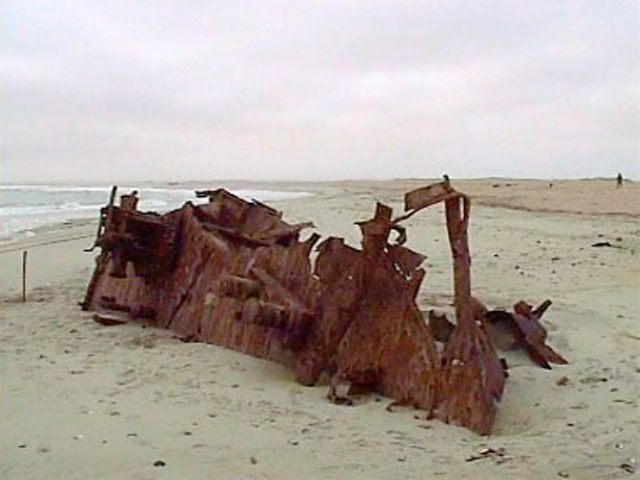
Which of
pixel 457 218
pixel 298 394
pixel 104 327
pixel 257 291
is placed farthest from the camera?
pixel 104 327

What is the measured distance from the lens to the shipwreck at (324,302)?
4.70 m

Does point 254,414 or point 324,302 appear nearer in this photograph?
point 254,414

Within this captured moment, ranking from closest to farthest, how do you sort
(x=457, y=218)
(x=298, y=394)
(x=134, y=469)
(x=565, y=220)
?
1. (x=134, y=469)
2. (x=457, y=218)
3. (x=298, y=394)
4. (x=565, y=220)

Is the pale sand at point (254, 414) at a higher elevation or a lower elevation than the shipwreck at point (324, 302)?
lower

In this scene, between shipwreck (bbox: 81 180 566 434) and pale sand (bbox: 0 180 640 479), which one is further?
shipwreck (bbox: 81 180 566 434)

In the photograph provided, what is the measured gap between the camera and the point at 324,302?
554cm

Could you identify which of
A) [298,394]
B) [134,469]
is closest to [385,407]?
[298,394]

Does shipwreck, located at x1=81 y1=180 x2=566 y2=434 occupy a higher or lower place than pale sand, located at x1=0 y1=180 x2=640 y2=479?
higher

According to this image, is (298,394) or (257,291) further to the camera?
(257,291)

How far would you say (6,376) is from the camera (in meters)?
5.46

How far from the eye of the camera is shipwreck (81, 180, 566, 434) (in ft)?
15.4

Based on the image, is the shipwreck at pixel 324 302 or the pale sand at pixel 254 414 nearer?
the pale sand at pixel 254 414

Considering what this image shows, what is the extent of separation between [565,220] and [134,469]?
18.2 metres

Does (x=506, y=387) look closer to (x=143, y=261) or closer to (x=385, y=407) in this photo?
(x=385, y=407)
